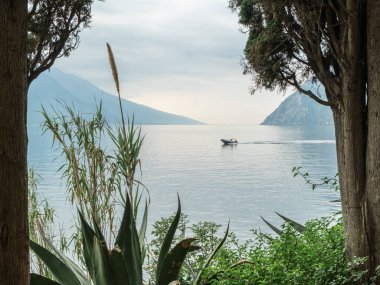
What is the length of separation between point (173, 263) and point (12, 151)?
4.64 ft

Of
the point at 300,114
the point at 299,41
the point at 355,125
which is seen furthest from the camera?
the point at 300,114

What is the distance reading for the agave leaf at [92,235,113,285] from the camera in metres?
2.65

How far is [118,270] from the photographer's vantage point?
106 inches

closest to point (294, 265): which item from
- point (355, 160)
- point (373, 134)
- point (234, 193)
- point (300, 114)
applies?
point (355, 160)

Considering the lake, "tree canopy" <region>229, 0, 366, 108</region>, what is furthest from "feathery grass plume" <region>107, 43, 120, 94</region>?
the lake

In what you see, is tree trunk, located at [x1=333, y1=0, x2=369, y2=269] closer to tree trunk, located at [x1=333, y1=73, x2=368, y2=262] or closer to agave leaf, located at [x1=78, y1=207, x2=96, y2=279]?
tree trunk, located at [x1=333, y1=73, x2=368, y2=262]

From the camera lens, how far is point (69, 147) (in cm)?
411

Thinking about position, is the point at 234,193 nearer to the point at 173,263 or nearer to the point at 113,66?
the point at 173,263

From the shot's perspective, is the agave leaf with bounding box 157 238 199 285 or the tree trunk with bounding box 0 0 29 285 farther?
the agave leaf with bounding box 157 238 199 285

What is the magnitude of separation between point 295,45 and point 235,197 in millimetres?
15828

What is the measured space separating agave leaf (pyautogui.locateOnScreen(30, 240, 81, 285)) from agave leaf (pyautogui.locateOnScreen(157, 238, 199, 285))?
1.58 ft

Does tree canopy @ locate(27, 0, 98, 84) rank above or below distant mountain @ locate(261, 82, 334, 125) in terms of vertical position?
below

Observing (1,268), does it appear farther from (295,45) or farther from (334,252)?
(295,45)

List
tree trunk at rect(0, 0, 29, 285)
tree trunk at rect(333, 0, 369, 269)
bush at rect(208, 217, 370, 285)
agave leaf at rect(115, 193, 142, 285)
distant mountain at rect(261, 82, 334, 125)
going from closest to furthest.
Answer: tree trunk at rect(0, 0, 29, 285) → agave leaf at rect(115, 193, 142, 285) → bush at rect(208, 217, 370, 285) → tree trunk at rect(333, 0, 369, 269) → distant mountain at rect(261, 82, 334, 125)
